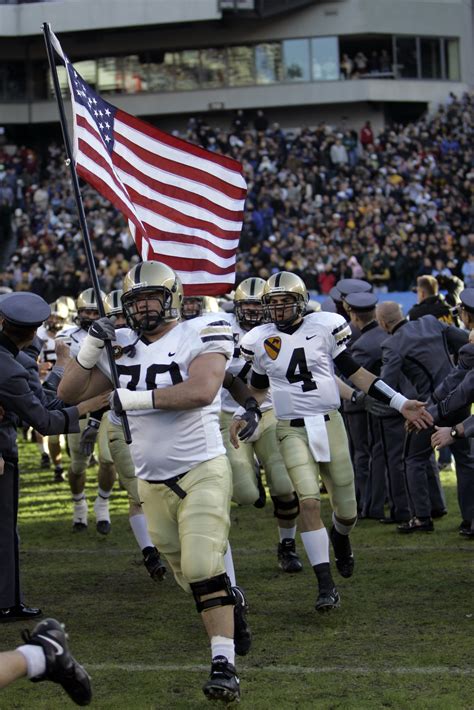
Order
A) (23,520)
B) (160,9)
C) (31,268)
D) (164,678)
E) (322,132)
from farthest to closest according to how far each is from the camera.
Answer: (160,9), (322,132), (31,268), (23,520), (164,678)

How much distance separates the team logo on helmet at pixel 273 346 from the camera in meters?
7.81

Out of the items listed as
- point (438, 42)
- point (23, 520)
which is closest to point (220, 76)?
point (438, 42)

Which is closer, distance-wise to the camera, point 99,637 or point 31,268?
point 99,637

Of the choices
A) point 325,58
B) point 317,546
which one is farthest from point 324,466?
point 325,58

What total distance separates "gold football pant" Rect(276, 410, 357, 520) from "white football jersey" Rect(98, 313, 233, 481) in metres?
1.64

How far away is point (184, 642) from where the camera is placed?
266 inches

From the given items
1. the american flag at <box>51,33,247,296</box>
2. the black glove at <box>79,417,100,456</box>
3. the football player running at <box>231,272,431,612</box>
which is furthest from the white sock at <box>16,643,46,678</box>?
the black glove at <box>79,417,100,456</box>

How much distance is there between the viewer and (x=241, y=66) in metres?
41.3

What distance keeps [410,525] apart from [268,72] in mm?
32580

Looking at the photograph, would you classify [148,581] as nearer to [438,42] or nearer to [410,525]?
[410,525]

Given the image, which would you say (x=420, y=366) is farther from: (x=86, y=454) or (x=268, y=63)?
(x=268, y=63)

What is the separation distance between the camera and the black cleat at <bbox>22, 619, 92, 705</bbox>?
189 inches

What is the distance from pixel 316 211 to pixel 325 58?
11751 millimetres

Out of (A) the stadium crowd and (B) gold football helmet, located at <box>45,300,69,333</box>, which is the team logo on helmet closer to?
(B) gold football helmet, located at <box>45,300,69,333</box>
